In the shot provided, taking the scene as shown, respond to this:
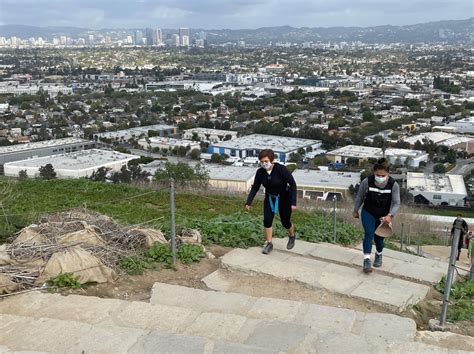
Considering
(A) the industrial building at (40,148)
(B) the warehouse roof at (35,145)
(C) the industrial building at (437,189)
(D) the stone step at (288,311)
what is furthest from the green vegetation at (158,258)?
(B) the warehouse roof at (35,145)

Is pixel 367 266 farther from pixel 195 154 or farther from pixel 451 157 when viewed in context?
pixel 451 157

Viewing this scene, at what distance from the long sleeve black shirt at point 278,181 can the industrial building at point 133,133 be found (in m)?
28.6

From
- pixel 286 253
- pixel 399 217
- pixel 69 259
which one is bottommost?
pixel 399 217

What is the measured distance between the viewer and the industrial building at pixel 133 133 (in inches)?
1266

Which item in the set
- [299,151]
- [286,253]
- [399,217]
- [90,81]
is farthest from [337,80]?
[286,253]

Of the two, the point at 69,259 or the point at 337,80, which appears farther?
the point at 337,80

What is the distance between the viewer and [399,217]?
10.9 metres

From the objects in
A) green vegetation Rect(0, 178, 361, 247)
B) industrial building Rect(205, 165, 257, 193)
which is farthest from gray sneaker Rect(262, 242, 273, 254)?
industrial building Rect(205, 165, 257, 193)

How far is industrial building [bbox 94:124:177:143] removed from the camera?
3216 cm

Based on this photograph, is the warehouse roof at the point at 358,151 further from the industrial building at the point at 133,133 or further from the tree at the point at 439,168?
the industrial building at the point at 133,133

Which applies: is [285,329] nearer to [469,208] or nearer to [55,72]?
[469,208]

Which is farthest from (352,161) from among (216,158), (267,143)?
(216,158)

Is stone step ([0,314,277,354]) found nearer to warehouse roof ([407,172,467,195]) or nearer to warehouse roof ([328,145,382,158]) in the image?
warehouse roof ([407,172,467,195])

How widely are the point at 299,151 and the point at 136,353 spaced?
25.1 meters
